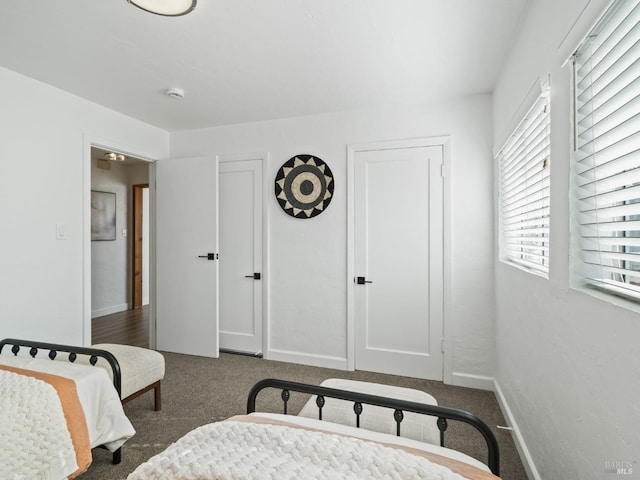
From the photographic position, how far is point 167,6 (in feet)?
5.37

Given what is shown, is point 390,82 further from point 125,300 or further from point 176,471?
point 125,300

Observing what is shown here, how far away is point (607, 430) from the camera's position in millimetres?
924

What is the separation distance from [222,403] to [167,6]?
260 centimetres

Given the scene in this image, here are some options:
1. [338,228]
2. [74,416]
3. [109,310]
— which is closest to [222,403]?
[74,416]

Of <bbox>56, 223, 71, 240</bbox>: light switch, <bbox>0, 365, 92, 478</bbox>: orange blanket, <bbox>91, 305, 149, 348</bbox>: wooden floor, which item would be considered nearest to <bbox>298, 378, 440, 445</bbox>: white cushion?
<bbox>0, 365, 92, 478</bbox>: orange blanket

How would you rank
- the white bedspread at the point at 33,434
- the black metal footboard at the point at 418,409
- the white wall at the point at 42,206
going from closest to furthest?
the black metal footboard at the point at 418,409 → the white bedspread at the point at 33,434 → the white wall at the point at 42,206

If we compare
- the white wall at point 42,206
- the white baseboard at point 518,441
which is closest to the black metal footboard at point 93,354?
the white wall at point 42,206

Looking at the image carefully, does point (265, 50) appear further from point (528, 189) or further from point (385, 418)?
point (385, 418)

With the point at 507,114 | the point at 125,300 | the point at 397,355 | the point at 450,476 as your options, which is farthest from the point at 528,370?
the point at 125,300

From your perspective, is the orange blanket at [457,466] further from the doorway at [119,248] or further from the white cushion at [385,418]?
the doorway at [119,248]

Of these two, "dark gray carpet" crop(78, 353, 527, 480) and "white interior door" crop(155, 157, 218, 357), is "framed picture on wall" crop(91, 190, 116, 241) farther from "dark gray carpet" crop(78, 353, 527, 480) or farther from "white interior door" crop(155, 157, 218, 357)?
"dark gray carpet" crop(78, 353, 527, 480)

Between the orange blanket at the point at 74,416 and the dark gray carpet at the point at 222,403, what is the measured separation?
1.31ft

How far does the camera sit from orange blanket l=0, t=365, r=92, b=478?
1.44 metres

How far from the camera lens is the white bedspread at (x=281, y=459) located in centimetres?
87
